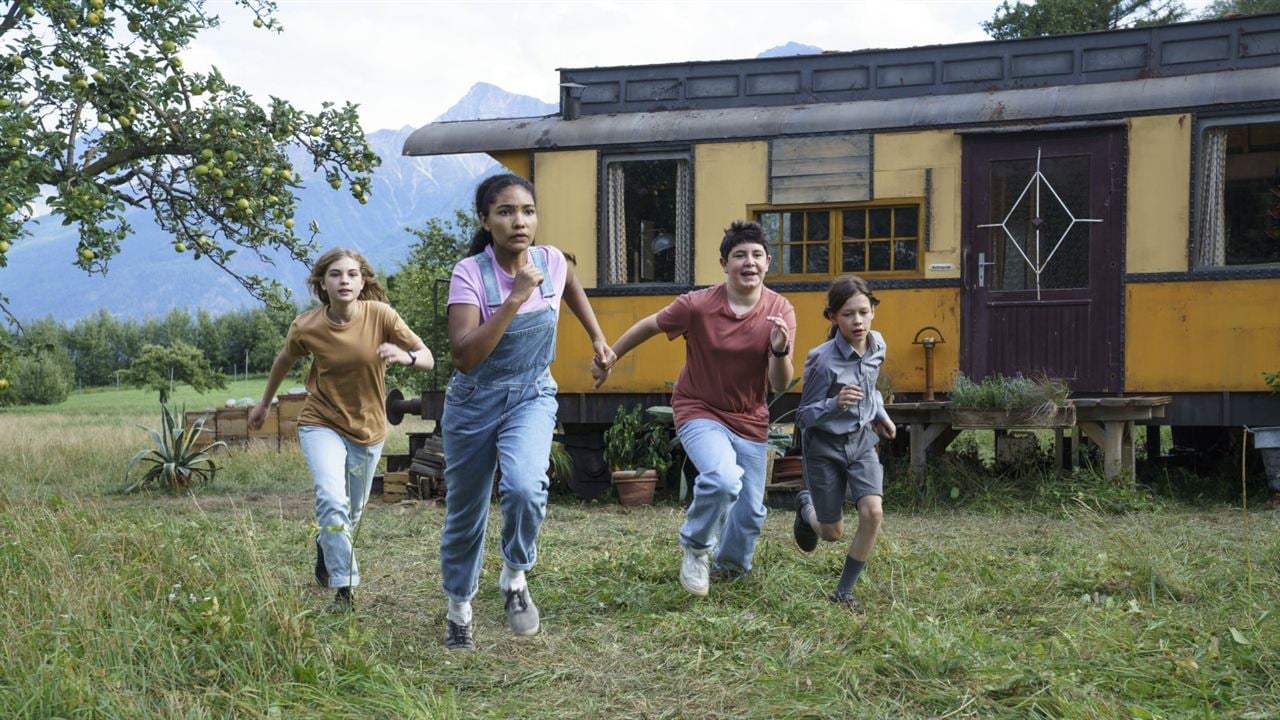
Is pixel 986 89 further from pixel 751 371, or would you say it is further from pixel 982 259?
pixel 751 371

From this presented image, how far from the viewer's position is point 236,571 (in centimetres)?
505

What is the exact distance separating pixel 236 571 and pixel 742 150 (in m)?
5.88

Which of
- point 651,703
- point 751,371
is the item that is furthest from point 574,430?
point 651,703

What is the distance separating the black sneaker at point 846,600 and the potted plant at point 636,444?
4.44 meters

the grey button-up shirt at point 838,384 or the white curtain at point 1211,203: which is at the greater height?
the white curtain at point 1211,203

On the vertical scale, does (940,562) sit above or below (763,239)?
below

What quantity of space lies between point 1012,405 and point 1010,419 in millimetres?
101

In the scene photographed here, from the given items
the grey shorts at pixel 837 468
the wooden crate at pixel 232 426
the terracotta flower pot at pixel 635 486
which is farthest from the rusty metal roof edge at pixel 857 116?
the wooden crate at pixel 232 426

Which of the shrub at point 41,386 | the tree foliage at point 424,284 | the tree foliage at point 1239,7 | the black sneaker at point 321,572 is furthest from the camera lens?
the shrub at point 41,386

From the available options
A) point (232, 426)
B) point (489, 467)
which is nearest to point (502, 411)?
point (489, 467)

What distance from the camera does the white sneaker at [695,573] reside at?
17.6 feet

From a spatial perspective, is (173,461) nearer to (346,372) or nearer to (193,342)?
(346,372)

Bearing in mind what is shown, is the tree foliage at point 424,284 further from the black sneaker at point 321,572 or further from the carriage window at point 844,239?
the black sneaker at point 321,572

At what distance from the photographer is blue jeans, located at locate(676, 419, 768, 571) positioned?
5.29 meters
